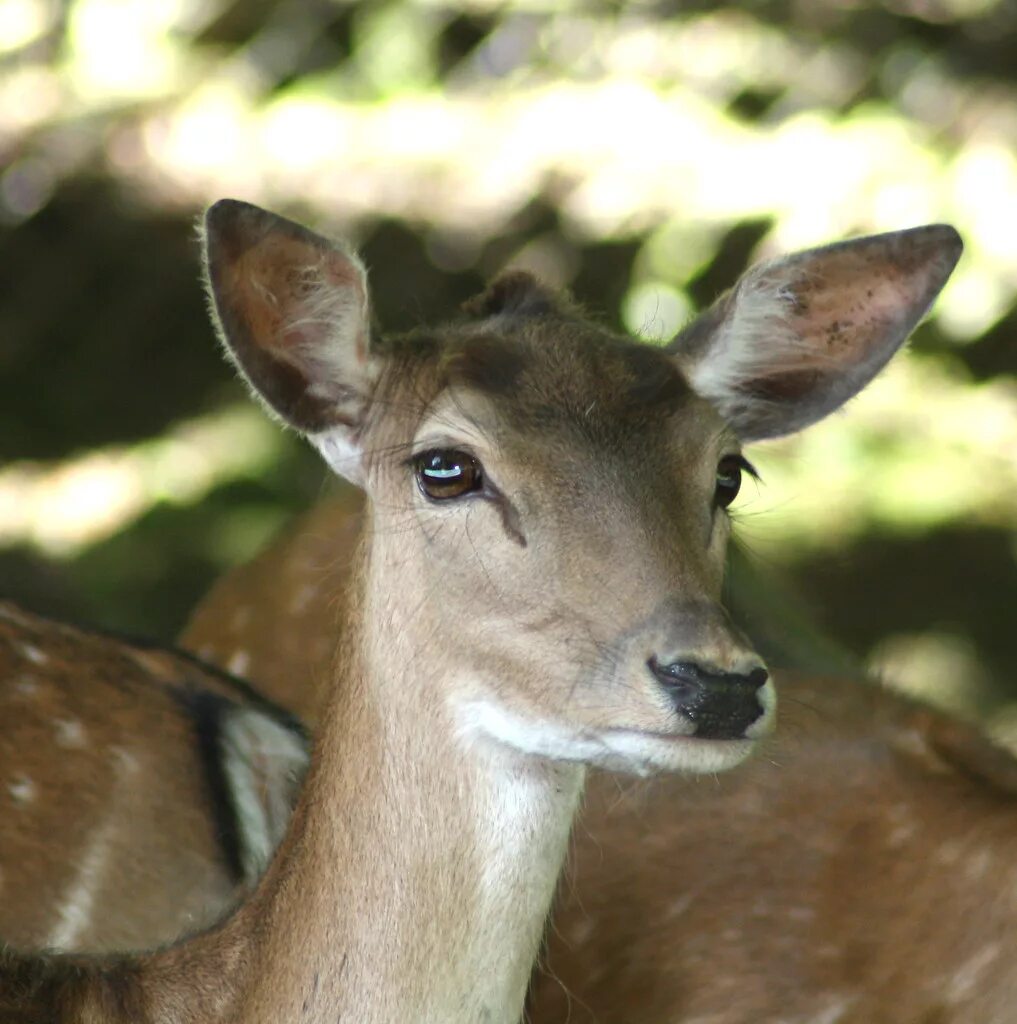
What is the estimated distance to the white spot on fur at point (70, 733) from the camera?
2.92 m

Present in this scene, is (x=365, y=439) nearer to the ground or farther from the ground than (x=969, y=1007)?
farther from the ground

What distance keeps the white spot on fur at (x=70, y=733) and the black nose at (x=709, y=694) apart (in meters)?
1.14

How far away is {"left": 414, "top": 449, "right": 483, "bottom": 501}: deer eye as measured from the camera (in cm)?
236

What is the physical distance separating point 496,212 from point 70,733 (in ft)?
11.2

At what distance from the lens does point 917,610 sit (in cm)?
550

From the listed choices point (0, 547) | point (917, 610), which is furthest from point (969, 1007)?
point (0, 547)

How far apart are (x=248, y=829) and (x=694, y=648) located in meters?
1.11

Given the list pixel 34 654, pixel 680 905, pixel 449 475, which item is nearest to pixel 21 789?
pixel 34 654

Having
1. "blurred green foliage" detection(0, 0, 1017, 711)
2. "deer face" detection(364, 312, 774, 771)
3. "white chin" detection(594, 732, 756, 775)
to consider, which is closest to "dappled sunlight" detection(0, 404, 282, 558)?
"blurred green foliage" detection(0, 0, 1017, 711)

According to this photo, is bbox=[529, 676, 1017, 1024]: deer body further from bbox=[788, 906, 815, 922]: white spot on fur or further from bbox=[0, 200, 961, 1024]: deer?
bbox=[0, 200, 961, 1024]: deer

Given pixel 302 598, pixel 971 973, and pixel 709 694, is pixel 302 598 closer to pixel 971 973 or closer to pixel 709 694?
pixel 971 973

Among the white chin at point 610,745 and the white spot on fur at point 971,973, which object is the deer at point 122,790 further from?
the white spot on fur at point 971,973

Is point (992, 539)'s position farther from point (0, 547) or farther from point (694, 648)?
point (694, 648)

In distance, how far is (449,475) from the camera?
2.37m
